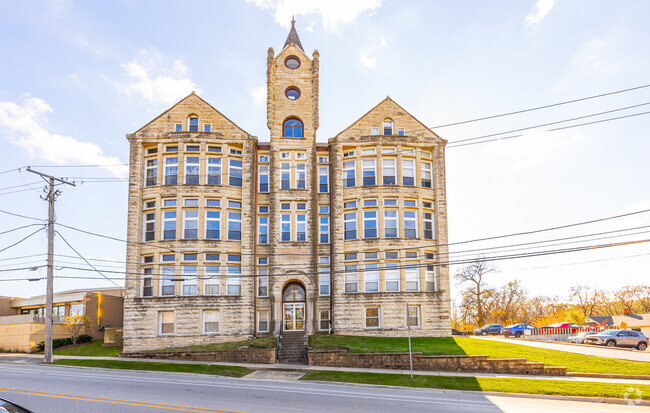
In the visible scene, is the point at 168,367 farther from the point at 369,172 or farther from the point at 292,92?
the point at 292,92

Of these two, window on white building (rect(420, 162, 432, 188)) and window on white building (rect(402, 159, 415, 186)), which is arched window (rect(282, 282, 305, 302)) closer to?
window on white building (rect(402, 159, 415, 186))

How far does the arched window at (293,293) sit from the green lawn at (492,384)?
11924 mm

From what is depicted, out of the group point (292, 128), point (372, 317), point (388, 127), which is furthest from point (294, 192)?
point (372, 317)

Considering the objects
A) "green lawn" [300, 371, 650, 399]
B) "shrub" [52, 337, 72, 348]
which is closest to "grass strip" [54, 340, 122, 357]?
"shrub" [52, 337, 72, 348]

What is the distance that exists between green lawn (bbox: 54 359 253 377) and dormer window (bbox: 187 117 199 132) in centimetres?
1712

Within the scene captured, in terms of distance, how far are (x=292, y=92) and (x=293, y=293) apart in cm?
1542

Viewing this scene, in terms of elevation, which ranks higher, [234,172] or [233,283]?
[234,172]

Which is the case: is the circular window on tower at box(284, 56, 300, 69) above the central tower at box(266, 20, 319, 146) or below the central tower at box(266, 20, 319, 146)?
above

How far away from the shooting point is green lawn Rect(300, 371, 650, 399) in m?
18.8

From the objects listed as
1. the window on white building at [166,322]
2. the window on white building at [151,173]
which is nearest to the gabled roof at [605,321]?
the window on white building at [166,322]

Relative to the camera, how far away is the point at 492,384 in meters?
20.6

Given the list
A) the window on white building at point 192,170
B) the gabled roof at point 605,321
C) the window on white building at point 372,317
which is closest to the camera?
the window on white building at point 372,317

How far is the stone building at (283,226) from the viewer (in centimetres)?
3488

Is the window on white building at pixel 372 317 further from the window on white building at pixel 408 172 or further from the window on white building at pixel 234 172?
the window on white building at pixel 234 172
